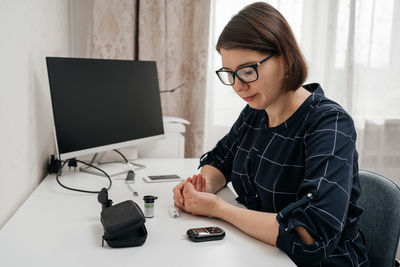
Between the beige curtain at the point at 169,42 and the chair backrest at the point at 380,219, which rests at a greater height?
the beige curtain at the point at 169,42

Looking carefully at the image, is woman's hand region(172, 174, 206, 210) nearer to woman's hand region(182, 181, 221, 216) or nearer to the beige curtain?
woman's hand region(182, 181, 221, 216)

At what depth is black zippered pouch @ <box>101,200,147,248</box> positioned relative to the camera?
32.1 inches

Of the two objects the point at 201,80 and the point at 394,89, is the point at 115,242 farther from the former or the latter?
the point at 394,89

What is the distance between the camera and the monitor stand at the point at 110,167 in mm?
1466

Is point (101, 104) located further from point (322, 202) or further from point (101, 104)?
point (322, 202)

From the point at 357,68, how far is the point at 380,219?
1.74m

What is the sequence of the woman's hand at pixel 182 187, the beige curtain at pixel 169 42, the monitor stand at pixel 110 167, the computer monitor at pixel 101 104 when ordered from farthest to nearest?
the beige curtain at pixel 169 42, the monitor stand at pixel 110 167, the computer monitor at pixel 101 104, the woman's hand at pixel 182 187

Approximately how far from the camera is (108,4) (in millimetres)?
2062

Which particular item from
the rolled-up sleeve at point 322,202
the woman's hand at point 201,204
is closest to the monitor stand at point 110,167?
the woman's hand at point 201,204

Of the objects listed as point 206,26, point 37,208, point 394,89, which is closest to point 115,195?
point 37,208

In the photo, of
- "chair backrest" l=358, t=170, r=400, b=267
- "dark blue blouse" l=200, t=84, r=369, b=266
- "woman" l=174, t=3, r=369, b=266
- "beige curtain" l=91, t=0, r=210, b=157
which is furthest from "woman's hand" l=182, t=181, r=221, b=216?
"beige curtain" l=91, t=0, r=210, b=157

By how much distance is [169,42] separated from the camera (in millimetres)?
2209

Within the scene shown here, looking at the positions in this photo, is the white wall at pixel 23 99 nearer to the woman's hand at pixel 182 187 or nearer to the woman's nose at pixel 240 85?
the woman's hand at pixel 182 187

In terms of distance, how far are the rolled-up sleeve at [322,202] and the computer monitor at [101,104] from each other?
829 millimetres
